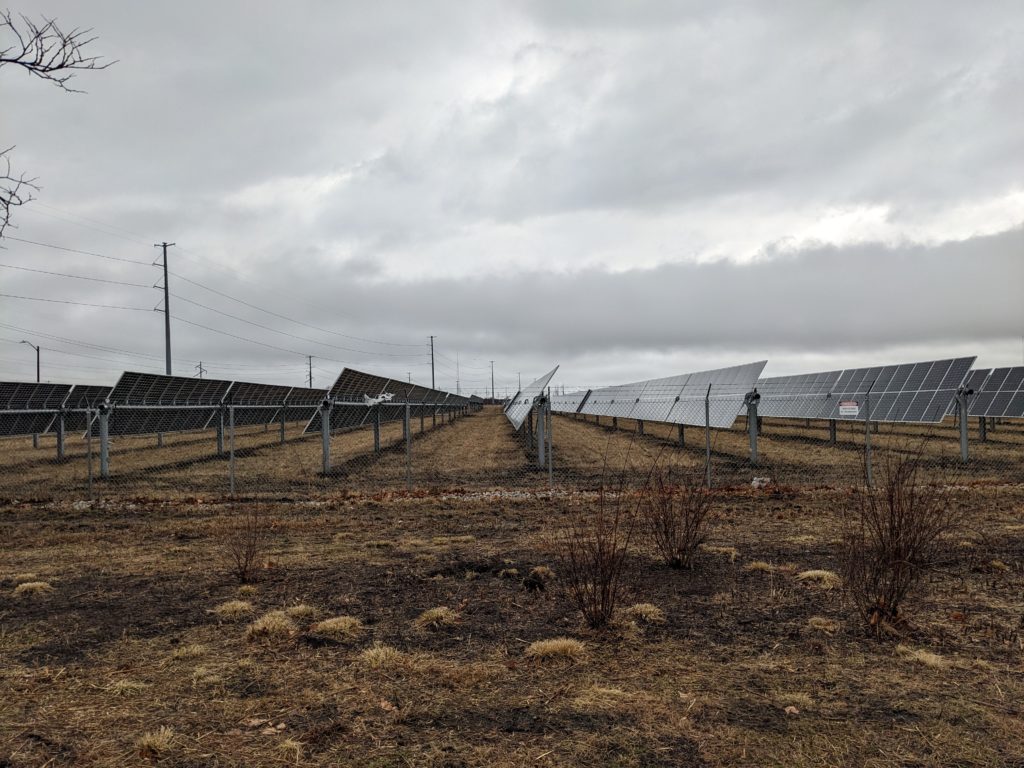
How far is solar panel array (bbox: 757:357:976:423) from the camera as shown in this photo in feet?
67.0

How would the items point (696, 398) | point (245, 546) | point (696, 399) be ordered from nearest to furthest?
1. point (245, 546)
2. point (696, 399)
3. point (696, 398)

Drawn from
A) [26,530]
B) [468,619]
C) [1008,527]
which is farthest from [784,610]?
[26,530]

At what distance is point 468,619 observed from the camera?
5723 mm

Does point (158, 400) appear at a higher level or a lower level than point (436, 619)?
higher

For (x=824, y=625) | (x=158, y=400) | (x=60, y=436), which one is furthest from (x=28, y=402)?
(x=824, y=625)

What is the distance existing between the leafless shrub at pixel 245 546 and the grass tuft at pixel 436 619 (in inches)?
87.3

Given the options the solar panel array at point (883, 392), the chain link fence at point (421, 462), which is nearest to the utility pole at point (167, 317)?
the chain link fence at point (421, 462)

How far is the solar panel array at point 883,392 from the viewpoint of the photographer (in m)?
20.4

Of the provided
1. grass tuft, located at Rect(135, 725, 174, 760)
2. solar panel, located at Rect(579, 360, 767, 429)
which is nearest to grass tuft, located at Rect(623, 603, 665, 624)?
grass tuft, located at Rect(135, 725, 174, 760)

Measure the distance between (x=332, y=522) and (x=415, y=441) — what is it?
2065 centimetres

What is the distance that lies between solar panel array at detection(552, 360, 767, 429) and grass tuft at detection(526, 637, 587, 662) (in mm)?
9002

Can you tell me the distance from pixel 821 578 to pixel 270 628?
4.89m

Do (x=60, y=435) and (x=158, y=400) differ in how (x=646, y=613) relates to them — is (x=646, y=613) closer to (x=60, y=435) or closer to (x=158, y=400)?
(x=158, y=400)

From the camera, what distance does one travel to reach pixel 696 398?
23.8 m
